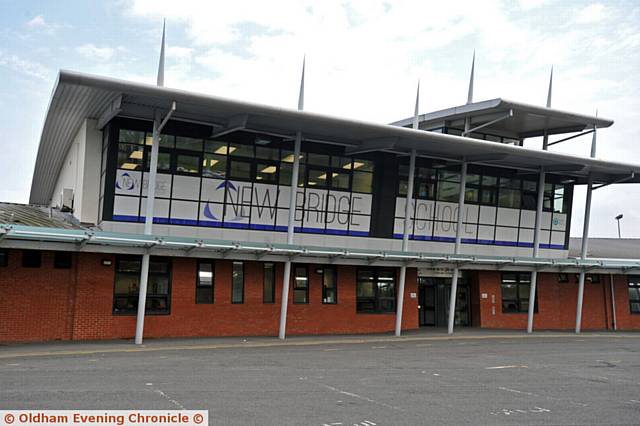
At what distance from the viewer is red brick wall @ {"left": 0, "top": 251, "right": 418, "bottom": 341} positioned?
19125mm

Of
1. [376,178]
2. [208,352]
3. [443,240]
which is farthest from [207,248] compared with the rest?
[443,240]

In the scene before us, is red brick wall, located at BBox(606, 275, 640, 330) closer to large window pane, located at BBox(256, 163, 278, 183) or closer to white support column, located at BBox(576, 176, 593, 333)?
white support column, located at BBox(576, 176, 593, 333)

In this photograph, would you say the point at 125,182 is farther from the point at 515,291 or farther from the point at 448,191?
the point at 515,291

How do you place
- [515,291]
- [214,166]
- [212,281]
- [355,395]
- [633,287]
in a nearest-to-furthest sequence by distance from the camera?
[355,395], [212,281], [214,166], [515,291], [633,287]

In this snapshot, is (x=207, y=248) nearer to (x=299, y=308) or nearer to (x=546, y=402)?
(x=299, y=308)

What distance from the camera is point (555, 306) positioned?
30.5 metres

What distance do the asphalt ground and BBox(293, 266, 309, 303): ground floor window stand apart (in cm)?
344

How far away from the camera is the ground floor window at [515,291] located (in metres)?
29.3

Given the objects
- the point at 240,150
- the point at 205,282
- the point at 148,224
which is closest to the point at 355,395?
the point at 148,224

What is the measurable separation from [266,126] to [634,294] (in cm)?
2062

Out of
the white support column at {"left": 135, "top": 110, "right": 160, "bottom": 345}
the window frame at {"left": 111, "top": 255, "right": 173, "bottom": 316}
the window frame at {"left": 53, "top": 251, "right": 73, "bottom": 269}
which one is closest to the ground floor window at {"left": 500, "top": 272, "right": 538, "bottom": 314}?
the window frame at {"left": 111, "top": 255, "right": 173, "bottom": 316}

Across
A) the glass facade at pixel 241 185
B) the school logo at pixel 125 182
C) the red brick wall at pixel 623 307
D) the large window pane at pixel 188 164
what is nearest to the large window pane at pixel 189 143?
the glass facade at pixel 241 185

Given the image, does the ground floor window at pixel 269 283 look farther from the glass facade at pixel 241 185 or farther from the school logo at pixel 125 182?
the school logo at pixel 125 182

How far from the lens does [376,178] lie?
25.7m
